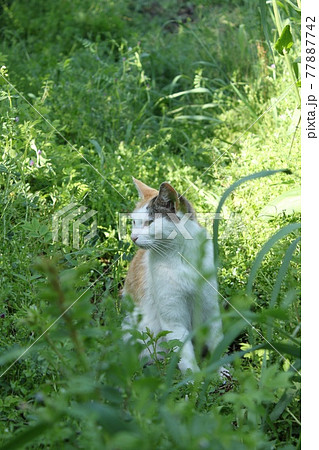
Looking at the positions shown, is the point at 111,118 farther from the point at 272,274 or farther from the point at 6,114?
the point at 272,274

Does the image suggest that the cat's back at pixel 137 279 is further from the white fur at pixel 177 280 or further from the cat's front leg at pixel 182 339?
the cat's front leg at pixel 182 339

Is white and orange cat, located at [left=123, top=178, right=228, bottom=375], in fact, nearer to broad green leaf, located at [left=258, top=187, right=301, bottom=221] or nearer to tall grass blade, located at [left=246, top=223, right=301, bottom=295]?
broad green leaf, located at [left=258, top=187, right=301, bottom=221]

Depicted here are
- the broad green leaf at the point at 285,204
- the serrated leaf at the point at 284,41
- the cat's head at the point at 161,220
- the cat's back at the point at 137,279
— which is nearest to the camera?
the cat's head at the point at 161,220

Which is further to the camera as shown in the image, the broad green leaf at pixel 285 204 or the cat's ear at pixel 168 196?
the broad green leaf at pixel 285 204

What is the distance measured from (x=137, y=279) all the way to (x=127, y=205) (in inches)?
34.4

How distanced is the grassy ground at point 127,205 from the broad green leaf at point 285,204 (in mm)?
45

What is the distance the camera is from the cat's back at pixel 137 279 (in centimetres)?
301

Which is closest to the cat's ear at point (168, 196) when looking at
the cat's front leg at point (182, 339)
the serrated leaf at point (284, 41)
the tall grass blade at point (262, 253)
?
the cat's front leg at point (182, 339)

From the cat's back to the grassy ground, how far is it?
10cm

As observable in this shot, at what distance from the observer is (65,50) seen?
6.01 metres

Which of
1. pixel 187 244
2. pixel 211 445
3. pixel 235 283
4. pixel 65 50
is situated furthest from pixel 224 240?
pixel 65 50

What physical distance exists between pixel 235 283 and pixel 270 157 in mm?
1008

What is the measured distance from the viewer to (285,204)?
10.5 ft

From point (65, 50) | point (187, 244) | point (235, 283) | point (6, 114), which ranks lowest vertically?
point (235, 283)
